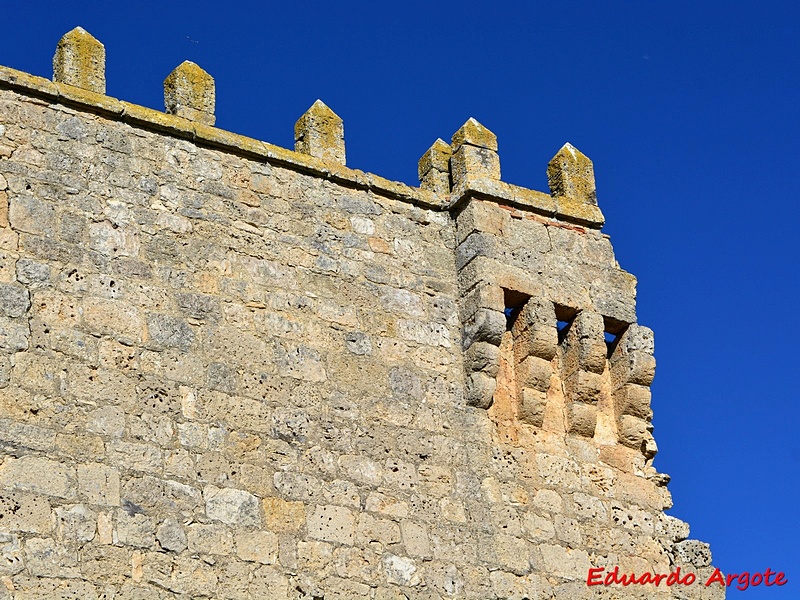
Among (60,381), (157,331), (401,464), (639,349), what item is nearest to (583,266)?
(639,349)

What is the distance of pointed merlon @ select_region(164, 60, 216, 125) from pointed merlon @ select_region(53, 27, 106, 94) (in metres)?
0.43

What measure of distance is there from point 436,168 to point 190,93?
67.2 inches

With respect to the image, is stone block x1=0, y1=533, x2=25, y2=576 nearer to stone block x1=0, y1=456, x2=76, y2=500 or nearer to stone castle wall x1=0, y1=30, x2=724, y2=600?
stone castle wall x1=0, y1=30, x2=724, y2=600

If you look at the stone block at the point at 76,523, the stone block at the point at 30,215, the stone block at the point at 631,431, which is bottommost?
the stone block at the point at 76,523

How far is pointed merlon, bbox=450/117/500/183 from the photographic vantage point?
30.5ft

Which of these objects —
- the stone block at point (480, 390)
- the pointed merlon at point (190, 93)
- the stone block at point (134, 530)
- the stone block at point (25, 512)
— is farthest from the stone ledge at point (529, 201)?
the stone block at point (25, 512)

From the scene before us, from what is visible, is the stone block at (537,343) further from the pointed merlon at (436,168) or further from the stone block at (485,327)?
the pointed merlon at (436,168)

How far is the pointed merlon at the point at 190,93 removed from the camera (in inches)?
338

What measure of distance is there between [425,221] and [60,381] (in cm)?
271

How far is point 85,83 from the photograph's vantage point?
8.30 meters

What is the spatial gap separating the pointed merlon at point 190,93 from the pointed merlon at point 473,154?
163 centimetres

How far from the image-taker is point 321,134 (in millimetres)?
9031

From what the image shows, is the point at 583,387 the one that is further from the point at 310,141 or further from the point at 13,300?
the point at 13,300

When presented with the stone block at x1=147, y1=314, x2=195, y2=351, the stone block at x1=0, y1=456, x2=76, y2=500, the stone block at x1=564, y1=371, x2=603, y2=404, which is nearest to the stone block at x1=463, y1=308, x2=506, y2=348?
the stone block at x1=564, y1=371, x2=603, y2=404
